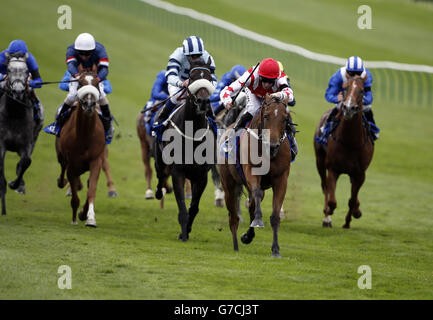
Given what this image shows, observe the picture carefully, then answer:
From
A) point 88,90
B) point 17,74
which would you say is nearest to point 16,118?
point 17,74

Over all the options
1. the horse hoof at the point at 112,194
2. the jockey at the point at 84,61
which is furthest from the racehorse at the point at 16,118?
the horse hoof at the point at 112,194

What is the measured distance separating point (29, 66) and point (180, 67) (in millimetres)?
3202

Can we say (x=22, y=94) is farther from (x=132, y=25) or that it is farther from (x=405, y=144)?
(x=132, y=25)

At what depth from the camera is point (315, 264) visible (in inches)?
416

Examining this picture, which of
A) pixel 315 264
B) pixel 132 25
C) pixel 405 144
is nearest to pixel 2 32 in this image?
pixel 132 25

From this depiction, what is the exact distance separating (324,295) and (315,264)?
214cm

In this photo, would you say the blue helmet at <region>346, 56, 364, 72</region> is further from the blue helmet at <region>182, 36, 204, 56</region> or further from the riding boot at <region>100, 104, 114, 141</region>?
the riding boot at <region>100, 104, 114, 141</region>

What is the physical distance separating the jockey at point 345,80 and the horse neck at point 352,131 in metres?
0.41

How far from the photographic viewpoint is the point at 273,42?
124ft

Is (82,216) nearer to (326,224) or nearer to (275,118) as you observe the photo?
(326,224)

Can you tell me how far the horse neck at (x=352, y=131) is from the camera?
14.2m

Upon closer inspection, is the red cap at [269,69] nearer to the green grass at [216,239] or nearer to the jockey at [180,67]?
the jockey at [180,67]

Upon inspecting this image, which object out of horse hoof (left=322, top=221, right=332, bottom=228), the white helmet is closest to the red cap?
the white helmet

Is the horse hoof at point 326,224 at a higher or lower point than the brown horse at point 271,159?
lower
